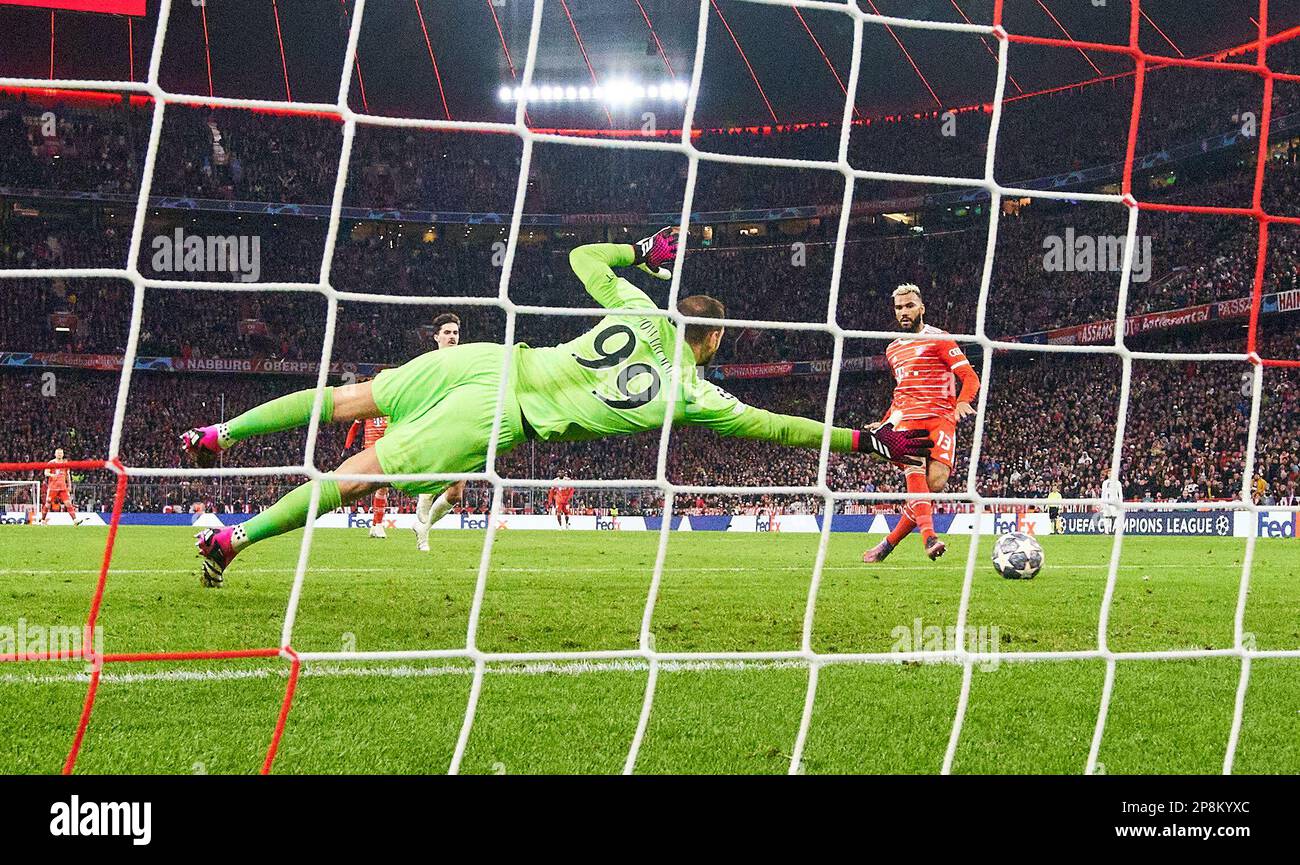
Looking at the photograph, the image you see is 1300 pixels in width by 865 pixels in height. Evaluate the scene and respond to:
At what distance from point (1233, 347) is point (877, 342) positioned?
7.01 m

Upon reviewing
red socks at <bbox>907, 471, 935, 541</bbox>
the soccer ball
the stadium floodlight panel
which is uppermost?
the stadium floodlight panel

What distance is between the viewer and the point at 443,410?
178 inches

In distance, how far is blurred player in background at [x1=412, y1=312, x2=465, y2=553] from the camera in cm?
722

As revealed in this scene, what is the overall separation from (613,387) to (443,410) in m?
0.69

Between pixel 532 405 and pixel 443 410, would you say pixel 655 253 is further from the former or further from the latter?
pixel 443 410

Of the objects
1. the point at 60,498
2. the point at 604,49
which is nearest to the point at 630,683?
the point at 60,498

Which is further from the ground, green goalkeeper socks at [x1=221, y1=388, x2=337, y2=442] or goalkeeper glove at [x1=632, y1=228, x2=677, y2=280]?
goalkeeper glove at [x1=632, y1=228, x2=677, y2=280]

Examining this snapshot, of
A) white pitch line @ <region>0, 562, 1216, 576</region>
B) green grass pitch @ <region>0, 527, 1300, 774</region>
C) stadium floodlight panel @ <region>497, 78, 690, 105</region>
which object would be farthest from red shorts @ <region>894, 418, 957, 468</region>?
stadium floodlight panel @ <region>497, 78, 690, 105</region>

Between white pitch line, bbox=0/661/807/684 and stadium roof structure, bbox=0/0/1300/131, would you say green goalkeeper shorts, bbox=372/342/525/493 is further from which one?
stadium roof structure, bbox=0/0/1300/131

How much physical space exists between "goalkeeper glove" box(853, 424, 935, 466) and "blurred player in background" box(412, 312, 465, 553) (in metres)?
1.81

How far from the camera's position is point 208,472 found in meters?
2.95
